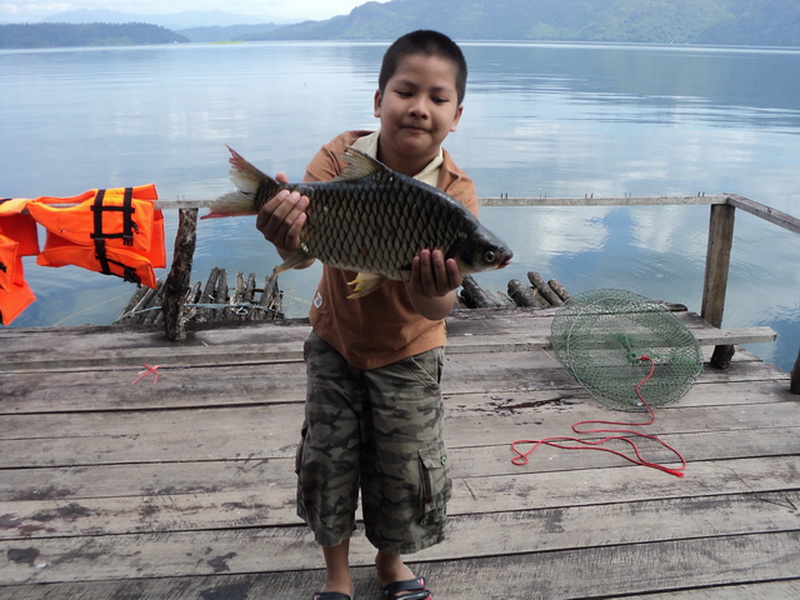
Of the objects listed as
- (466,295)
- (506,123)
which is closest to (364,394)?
(466,295)

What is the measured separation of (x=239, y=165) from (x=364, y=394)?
813 millimetres

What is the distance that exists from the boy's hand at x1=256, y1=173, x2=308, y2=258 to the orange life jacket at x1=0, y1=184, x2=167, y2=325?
9.97 ft

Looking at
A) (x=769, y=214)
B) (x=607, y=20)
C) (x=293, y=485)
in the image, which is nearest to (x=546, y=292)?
(x=769, y=214)

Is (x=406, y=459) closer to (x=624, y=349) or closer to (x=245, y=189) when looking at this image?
(x=245, y=189)

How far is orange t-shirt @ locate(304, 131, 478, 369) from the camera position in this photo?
2002 millimetres

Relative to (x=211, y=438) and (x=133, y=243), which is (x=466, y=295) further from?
(x=211, y=438)

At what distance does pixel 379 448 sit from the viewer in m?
2.07

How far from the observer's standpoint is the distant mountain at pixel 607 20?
125081mm

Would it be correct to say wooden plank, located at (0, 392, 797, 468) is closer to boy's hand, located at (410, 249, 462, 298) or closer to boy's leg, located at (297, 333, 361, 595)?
boy's leg, located at (297, 333, 361, 595)

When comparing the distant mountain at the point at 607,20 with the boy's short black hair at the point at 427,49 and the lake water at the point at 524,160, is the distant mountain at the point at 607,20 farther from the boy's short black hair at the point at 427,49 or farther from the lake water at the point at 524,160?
the boy's short black hair at the point at 427,49

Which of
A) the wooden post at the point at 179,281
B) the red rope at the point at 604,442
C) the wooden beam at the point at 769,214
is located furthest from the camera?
the wooden post at the point at 179,281

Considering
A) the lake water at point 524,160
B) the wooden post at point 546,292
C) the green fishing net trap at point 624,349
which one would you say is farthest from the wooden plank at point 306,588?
the lake water at point 524,160

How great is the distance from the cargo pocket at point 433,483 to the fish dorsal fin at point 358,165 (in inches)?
34.4

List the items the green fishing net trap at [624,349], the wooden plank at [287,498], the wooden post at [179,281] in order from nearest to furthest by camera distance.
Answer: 1. the wooden plank at [287,498]
2. the green fishing net trap at [624,349]
3. the wooden post at [179,281]
